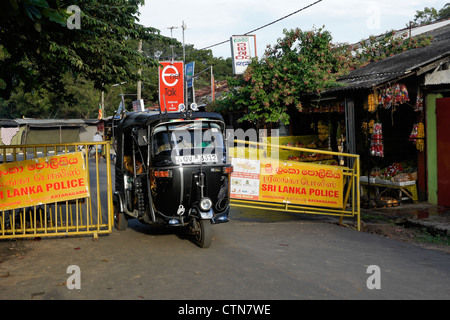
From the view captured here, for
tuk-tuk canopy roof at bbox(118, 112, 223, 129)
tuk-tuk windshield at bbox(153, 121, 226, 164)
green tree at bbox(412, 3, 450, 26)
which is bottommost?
tuk-tuk windshield at bbox(153, 121, 226, 164)

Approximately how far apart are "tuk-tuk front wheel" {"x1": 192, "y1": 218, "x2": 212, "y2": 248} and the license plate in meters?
1.00

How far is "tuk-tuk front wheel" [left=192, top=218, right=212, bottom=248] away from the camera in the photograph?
7.36 metres

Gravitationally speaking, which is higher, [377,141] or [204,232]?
[377,141]

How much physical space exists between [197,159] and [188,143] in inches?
14.1

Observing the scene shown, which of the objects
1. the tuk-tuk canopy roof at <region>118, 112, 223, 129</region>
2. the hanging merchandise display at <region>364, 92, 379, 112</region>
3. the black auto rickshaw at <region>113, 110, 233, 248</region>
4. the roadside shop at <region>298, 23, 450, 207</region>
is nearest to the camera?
the black auto rickshaw at <region>113, 110, 233, 248</region>

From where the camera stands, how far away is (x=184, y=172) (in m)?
7.30

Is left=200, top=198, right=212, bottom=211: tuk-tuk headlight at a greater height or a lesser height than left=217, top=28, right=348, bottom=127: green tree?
lesser

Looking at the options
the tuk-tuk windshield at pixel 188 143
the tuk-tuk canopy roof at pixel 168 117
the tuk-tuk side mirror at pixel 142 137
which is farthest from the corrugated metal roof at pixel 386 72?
the tuk-tuk side mirror at pixel 142 137

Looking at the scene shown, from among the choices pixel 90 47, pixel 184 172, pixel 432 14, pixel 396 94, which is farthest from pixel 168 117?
pixel 432 14

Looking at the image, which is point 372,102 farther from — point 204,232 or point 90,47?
point 90,47

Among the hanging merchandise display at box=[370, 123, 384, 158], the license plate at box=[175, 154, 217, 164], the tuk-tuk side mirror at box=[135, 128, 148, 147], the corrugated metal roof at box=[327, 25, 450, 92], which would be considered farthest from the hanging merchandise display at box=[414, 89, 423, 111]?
the tuk-tuk side mirror at box=[135, 128, 148, 147]

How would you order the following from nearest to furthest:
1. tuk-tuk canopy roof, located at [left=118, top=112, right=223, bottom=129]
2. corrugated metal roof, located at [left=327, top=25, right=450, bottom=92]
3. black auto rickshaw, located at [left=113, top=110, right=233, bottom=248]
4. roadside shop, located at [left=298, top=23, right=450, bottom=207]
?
black auto rickshaw, located at [left=113, top=110, right=233, bottom=248] < tuk-tuk canopy roof, located at [left=118, top=112, right=223, bottom=129] < corrugated metal roof, located at [left=327, top=25, right=450, bottom=92] < roadside shop, located at [left=298, top=23, right=450, bottom=207]

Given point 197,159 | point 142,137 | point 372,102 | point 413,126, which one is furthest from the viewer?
point 413,126

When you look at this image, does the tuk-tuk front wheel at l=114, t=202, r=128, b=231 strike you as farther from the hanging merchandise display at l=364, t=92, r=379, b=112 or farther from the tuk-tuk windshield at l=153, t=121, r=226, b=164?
the hanging merchandise display at l=364, t=92, r=379, b=112
